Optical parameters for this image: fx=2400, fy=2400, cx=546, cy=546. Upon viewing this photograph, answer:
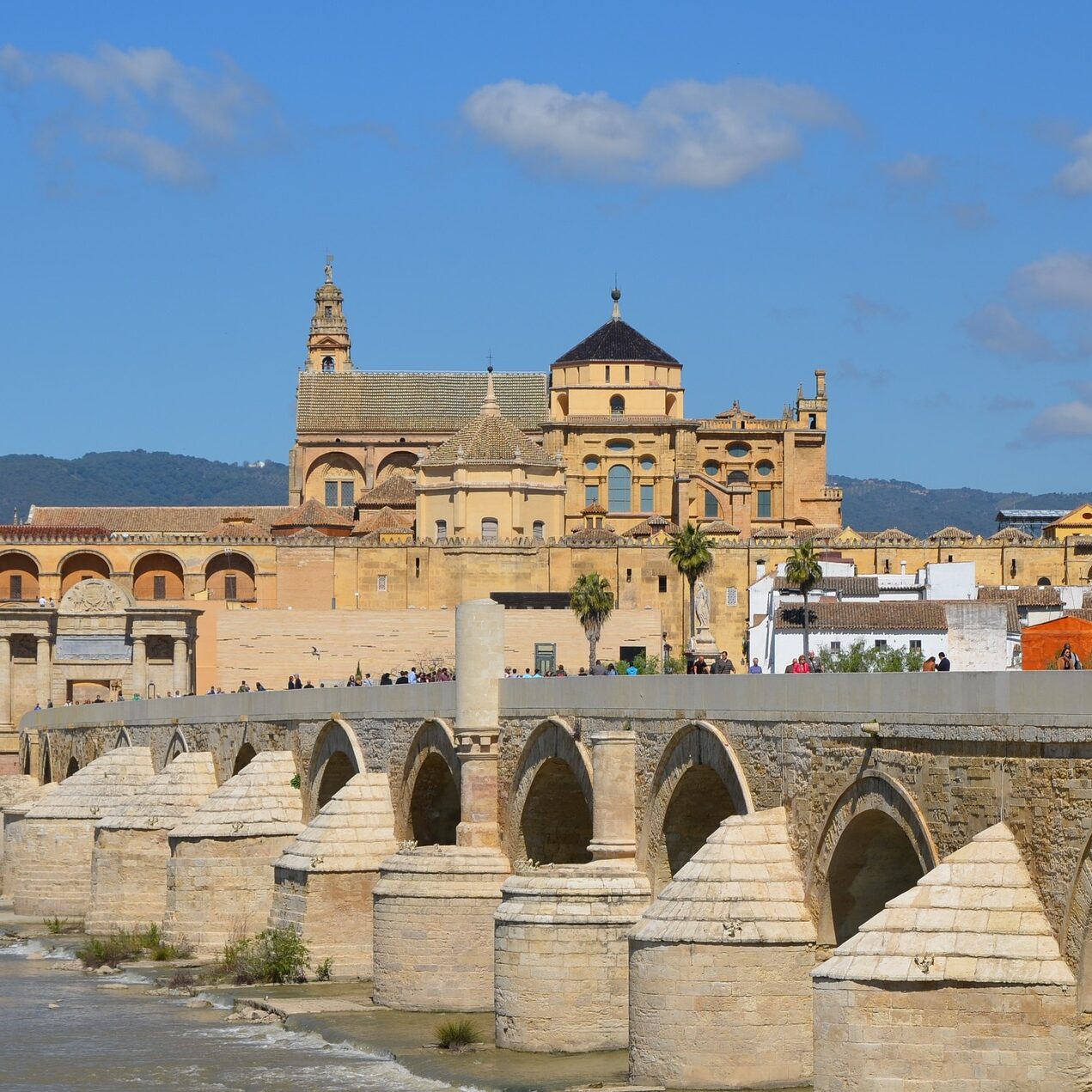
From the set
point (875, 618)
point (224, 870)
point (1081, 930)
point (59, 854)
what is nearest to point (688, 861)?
point (1081, 930)

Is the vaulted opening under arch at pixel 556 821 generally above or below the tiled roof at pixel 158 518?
below

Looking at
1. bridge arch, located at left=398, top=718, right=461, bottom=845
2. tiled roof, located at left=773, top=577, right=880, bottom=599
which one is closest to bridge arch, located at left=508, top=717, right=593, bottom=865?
Answer: bridge arch, located at left=398, top=718, right=461, bottom=845

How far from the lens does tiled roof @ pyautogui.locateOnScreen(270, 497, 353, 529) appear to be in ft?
305

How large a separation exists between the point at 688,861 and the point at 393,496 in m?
69.8

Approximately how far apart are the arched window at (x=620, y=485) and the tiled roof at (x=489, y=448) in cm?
531

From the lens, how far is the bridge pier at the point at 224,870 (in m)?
38.3

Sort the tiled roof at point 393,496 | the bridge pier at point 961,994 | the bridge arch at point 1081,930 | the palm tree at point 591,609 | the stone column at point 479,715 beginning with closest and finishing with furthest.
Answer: the bridge arch at point 1081,930
the bridge pier at point 961,994
the stone column at point 479,715
the palm tree at point 591,609
the tiled roof at point 393,496

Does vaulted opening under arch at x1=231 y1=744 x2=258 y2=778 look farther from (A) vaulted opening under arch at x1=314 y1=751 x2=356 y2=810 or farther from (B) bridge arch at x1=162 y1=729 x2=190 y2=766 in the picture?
(A) vaulted opening under arch at x1=314 y1=751 x2=356 y2=810

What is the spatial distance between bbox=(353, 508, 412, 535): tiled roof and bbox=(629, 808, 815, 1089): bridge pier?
65403mm

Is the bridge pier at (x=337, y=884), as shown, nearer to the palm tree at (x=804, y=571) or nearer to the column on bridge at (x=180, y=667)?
the palm tree at (x=804, y=571)

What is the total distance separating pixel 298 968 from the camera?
33.3 metres

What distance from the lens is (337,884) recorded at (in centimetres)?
3350

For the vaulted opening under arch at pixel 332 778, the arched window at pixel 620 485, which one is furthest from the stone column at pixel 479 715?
the arched window at pixel 620 485

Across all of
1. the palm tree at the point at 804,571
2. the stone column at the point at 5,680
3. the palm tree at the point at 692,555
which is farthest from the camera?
the palm tree at the point at 692,555
